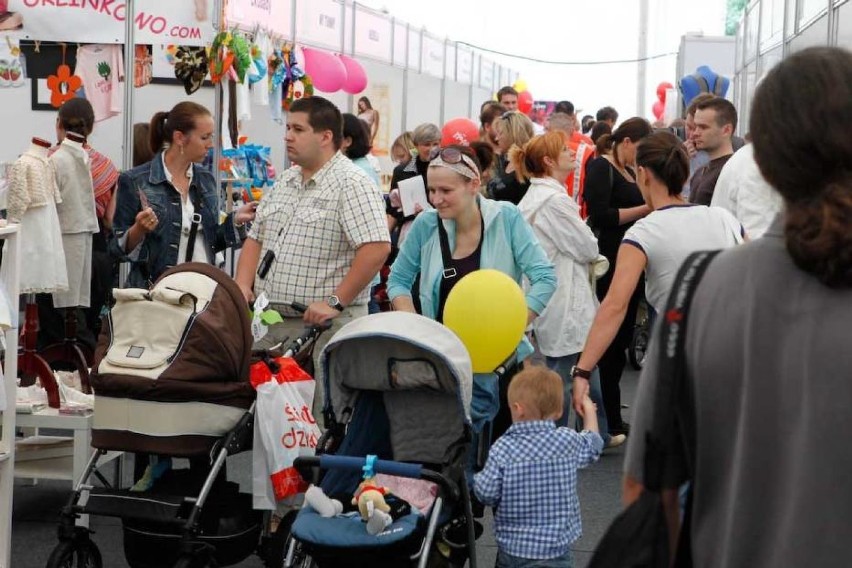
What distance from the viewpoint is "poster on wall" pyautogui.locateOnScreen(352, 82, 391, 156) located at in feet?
50.2

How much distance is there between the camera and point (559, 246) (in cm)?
640

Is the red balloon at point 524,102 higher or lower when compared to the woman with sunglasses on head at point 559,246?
higher

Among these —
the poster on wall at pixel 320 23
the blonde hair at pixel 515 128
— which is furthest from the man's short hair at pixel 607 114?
the blonde hair at pixel 515 128

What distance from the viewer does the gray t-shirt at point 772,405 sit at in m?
Result: 1.66

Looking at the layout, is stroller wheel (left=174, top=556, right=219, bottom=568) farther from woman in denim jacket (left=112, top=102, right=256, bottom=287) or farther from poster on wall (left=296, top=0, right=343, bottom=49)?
poster on wall (left=296, top=0, right=343, bottom=49)

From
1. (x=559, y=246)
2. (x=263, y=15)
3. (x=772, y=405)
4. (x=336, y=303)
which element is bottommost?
(x=336, y=303)

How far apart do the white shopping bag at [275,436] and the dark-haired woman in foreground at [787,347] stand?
265 centimetres

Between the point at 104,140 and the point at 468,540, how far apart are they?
679 centimetres

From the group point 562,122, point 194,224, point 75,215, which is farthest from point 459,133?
point 194,224

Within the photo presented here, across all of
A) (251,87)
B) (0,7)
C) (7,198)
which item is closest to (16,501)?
(7,198)

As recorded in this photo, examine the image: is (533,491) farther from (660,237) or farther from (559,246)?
(559,246)

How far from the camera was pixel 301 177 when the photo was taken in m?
5.14

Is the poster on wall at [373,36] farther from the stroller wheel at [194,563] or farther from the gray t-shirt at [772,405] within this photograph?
the gray t-shirt at [772,405]

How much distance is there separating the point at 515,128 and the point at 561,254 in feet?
6.66
